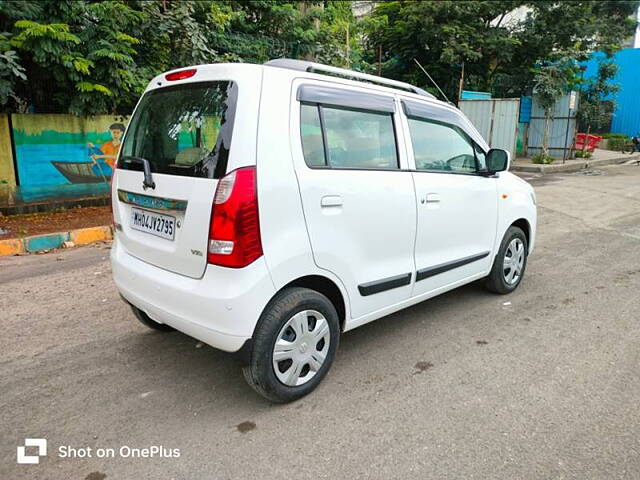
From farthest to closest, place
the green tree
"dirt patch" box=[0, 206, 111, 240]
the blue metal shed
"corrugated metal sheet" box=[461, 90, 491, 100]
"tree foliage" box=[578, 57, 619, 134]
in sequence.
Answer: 1. the blue metal shed
2. "tree foliage" box=[578, 57, 619, 134]
3. "corrugated metal sheet" box=[461, 90, 491, 100]
4. the green tree
5. "dirt patch" box=[0, 206, 111, 240]

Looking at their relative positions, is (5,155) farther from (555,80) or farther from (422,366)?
(555,80)

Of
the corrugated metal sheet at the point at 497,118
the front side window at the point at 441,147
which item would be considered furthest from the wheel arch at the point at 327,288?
the corrugated metal sheet at the point at 497,118

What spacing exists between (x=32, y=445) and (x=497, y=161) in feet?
12.5

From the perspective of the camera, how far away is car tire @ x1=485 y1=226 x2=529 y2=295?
443 cm

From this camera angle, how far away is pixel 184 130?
2.87 meters

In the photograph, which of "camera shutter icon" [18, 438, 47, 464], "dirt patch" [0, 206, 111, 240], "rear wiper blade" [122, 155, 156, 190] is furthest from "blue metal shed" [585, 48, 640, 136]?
"camera shutter icon" [18, 438, 47, 464]

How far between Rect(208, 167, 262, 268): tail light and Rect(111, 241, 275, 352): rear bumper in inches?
2.8

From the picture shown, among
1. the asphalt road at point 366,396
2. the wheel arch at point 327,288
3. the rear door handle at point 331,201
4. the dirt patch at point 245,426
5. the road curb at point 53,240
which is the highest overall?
the rear door handle at point 331,201

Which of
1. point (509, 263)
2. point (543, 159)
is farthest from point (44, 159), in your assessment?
point (543, 159)

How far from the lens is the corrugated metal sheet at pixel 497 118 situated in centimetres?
1520

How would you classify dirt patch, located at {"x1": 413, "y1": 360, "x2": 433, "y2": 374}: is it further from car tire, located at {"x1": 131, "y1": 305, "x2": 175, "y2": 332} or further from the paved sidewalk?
the paved sidewalk

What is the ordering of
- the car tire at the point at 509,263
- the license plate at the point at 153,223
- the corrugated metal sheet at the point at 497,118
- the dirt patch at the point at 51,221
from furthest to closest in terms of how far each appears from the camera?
the corrugated metal sheet at the point at 497,118, the dirt patch at the point at 51,221, the car tire at the point at 509,263, the license plate at the point at 153,223

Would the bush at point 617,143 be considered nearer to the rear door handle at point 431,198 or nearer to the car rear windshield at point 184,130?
the rear door handle at point 431,198

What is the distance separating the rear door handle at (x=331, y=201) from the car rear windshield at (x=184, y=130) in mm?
613
